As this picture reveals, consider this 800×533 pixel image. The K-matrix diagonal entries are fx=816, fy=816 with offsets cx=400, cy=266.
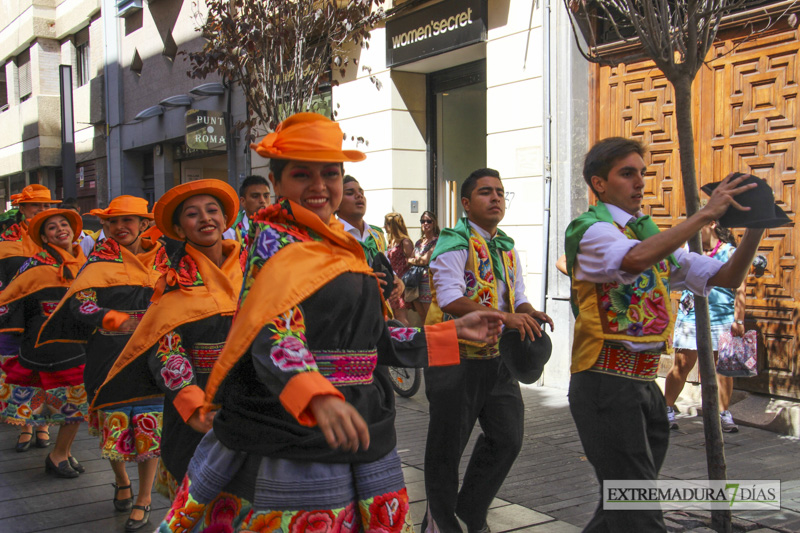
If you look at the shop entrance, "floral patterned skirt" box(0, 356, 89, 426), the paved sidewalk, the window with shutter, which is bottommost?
the paved sidewalk

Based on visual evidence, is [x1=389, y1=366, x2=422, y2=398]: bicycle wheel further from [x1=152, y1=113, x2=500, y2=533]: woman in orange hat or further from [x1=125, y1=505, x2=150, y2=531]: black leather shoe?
[x1=152, y1=113, x2=500, y2=533]: woman in orange hat

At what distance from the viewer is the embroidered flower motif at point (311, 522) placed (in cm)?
252

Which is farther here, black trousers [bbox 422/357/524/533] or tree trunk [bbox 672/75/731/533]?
black trousers [bbox 422/357/524/533]

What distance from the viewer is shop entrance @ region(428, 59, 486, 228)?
1194 centimetres

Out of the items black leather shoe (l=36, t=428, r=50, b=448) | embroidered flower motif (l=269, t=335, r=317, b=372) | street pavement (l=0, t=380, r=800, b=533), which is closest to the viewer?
embroidered flower motif (l=269, t=335, r=317, b=372)

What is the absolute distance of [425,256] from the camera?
10.3 meters

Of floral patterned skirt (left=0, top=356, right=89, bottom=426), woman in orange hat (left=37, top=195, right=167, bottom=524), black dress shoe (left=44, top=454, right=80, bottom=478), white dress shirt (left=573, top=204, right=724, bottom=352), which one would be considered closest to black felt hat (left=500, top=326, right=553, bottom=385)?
white dress shirt (left=573, top=204, right=724, bottom=352)

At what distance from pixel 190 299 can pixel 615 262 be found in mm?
2006

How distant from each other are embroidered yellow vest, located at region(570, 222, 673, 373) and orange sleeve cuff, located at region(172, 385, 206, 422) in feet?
5.43

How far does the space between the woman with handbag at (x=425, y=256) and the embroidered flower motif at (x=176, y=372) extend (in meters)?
6.68

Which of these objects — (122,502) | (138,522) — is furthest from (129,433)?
(122,502)

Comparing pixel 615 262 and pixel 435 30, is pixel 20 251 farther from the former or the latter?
pixel 615 262

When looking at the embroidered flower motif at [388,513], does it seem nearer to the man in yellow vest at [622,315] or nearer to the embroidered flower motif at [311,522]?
the embroidered flower motif at [311,522]

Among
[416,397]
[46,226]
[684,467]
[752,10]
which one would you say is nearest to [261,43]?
[46,226]
